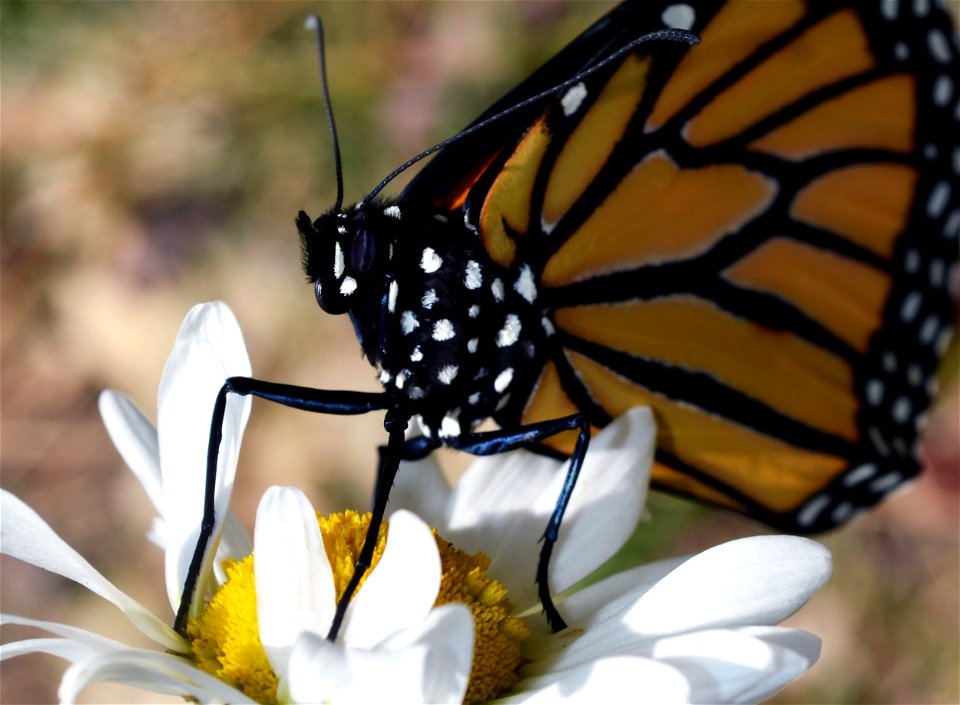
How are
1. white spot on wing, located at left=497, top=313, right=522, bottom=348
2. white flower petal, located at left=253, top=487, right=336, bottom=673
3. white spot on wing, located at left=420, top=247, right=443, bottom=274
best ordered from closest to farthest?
white flower petal, located at left=253, top=487, right=336, bottom=673 < white spot on wing, located at left=420, top=247, right=443, bottom=274 < white spot on wing, located at left=497, top=313, right=522, bottom=348

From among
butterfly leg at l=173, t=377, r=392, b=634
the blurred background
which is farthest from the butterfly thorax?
the blurred background

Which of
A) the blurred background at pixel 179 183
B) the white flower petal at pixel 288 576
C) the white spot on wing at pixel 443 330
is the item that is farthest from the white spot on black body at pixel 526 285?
the blurred background at pixel 179 183

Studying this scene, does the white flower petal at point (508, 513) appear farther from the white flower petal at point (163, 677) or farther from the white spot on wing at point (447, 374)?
the white flower petal at point (163, 677)

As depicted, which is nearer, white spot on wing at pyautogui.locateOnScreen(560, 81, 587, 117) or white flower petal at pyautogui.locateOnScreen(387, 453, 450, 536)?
white spot on wing at pyautogui.locateOnScreen(560, 81, 587, 117)

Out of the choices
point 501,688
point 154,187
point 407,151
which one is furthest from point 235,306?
point 501,688

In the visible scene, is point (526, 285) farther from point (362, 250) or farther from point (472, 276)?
point (362, 250)

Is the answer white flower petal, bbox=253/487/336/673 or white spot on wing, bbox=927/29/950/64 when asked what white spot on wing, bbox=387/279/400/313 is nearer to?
white flower petal, bbox=253/487/336/673

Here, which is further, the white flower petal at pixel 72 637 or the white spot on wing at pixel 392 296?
the white spot on wing at pixel 392 296

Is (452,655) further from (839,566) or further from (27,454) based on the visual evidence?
(27,454)
